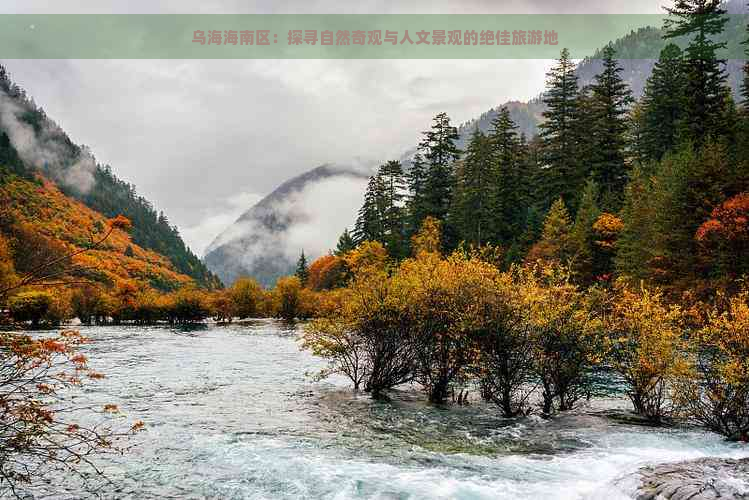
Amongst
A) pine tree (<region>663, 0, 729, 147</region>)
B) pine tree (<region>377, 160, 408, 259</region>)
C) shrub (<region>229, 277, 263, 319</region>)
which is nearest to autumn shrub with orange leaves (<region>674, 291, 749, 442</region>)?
pine tree (<region>663, 0, 729, 147</region>)

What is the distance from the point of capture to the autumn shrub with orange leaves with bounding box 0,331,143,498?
25.1 ft

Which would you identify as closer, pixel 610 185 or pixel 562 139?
pixel 610 185

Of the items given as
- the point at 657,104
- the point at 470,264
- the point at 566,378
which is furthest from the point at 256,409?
the point at 657,104

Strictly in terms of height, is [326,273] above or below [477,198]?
below

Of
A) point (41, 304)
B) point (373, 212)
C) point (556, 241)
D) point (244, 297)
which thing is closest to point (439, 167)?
point (373, 212)

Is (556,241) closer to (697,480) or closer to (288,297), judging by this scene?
(697,480)

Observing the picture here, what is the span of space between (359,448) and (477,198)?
2839 inches

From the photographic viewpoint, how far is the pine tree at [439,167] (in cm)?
8981

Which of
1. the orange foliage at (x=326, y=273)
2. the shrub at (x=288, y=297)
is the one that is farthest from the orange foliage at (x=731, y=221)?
the orange foliage at (x=326, y=273)

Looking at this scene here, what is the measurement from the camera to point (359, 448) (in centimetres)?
1521

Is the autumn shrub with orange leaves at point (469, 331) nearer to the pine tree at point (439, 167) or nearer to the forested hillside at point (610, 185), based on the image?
the forested hillside at point (610, 185)

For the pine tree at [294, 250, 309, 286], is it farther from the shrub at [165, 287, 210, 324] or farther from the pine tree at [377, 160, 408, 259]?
the pine tree at [377, 160, 408, 259]

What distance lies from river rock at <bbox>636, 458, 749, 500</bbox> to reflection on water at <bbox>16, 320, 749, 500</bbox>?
2.16 ft

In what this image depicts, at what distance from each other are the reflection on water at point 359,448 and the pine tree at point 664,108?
61.9m
